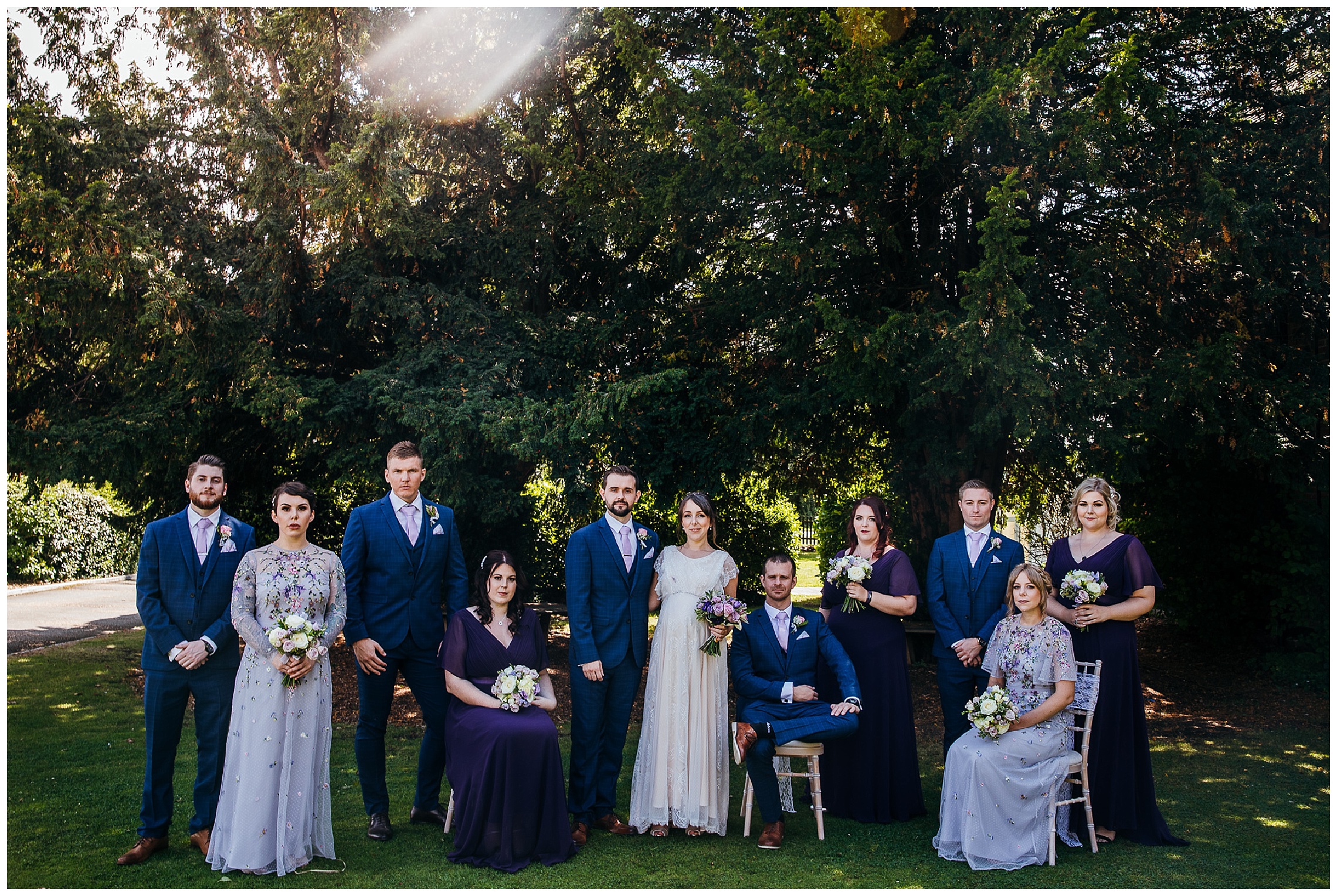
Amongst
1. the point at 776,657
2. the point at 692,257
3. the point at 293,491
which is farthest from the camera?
the point at 692,257

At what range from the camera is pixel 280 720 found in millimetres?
4633

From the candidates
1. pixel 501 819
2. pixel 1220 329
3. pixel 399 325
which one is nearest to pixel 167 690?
pixel 501 819

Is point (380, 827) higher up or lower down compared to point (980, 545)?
lower down

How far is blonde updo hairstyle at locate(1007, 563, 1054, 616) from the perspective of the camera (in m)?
5.18

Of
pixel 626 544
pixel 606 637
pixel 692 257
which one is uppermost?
pixel 692 257

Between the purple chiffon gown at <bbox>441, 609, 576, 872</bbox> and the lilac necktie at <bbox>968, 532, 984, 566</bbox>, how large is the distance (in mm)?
2644

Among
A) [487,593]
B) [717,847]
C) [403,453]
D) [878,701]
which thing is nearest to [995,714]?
[878,701]

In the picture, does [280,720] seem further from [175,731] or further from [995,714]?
[995,714]

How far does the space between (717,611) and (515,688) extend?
1134 mm

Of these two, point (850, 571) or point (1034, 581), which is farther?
point (850, 571)

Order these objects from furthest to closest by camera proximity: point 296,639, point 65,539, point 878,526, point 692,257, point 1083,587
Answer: point 65,539, point 692,257, point 878,526, point 1083,587, point 296,639

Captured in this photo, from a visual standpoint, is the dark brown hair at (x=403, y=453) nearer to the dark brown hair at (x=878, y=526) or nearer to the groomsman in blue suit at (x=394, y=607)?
the groomsman in blue suit at (x=394, y=607)

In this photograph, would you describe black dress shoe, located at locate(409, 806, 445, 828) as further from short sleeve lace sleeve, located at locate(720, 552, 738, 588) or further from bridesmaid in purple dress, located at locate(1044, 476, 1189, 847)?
bridesmaid in purple dress, located at locate(1044, 476, 1189, 847)

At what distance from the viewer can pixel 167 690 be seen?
4902 millimetres
